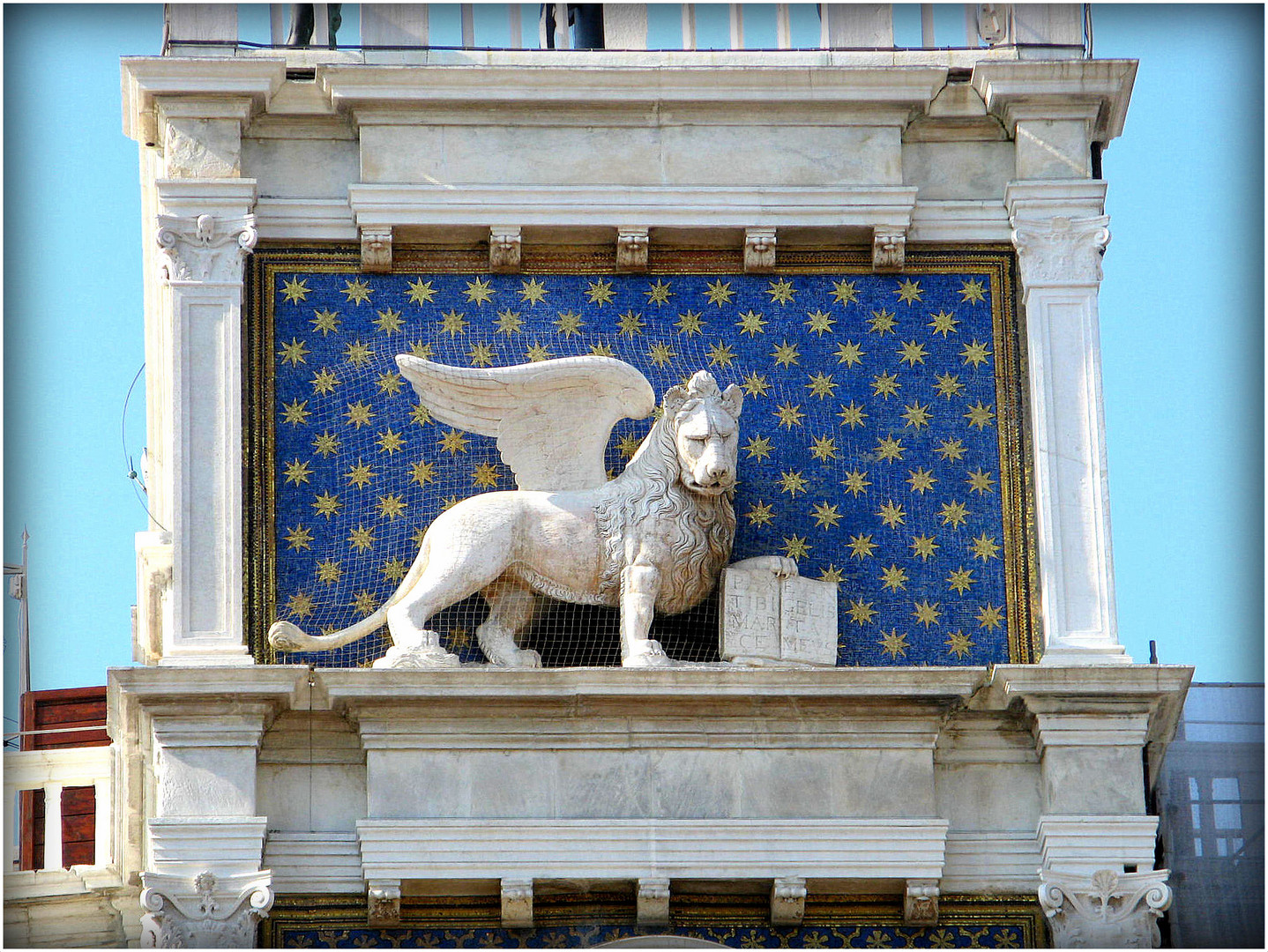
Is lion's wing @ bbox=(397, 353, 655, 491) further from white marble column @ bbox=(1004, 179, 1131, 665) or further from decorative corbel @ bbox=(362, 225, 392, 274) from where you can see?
white marble column @ bbox=(1004, 179, 1131, 665)

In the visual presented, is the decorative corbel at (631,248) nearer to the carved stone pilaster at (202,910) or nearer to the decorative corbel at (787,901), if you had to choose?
the decorative corbel at (787,901)

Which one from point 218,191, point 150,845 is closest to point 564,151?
point 218,191

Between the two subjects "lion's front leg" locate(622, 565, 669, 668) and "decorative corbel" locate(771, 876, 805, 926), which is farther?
"lion's front leg" locate(622, 565, 669, 668)

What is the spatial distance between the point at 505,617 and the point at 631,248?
2068 mm

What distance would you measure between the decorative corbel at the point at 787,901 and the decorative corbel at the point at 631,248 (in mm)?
3330

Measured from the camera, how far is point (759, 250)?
55.3 ft

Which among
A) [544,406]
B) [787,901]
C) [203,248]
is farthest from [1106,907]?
[203,248]

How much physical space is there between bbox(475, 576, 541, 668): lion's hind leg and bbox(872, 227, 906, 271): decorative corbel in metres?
2.51

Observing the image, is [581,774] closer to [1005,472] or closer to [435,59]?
[1005,472]

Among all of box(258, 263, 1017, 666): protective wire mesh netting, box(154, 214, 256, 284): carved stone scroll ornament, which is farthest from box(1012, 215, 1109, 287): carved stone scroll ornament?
box(154, 214, 256, 284): carved stone scroll ornament

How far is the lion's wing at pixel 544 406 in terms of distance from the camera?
1612cm

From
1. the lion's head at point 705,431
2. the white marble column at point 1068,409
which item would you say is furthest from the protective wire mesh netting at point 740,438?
the lion's head at point 705,431

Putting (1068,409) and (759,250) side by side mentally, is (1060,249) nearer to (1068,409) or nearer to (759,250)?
(1068,409)

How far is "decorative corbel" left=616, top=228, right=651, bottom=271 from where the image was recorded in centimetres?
1677
